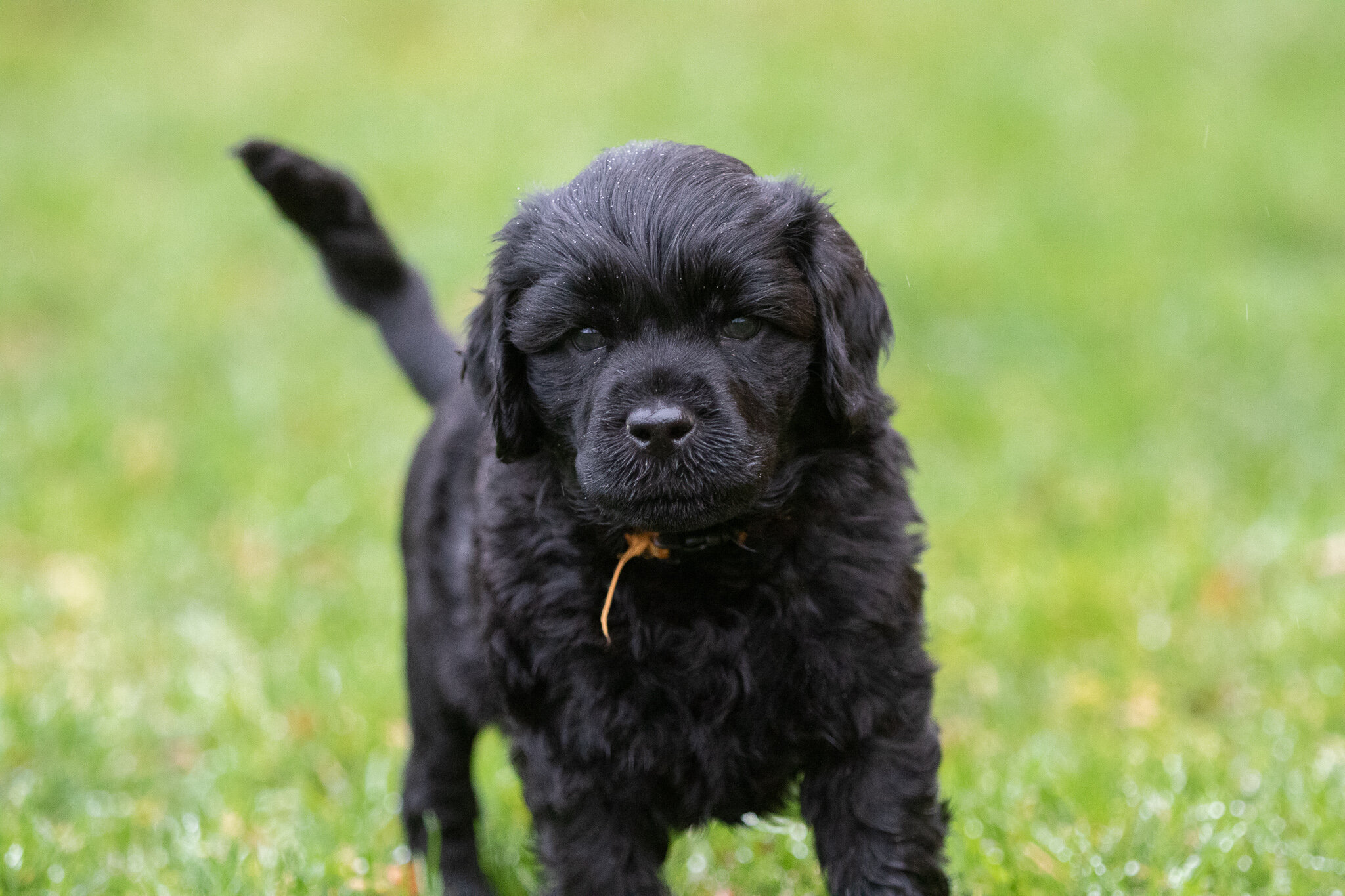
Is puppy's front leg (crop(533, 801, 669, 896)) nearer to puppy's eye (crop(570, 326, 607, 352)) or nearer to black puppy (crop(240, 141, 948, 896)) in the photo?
black puppy (crop(240, 141, 948, 896))

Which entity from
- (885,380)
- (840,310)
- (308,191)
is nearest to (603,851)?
(840,310)

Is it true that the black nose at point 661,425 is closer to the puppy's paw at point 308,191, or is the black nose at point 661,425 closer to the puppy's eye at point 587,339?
the puppy's eye at point 587,339

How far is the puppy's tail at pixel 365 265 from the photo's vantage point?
368cm

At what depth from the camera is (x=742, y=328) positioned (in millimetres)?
2678

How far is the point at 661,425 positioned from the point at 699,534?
317 millimetres

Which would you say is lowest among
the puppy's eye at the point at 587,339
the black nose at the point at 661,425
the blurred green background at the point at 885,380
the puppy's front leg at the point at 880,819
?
the blurred green background at the point at 885,380

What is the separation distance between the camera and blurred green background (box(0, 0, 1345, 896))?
12.4 ft

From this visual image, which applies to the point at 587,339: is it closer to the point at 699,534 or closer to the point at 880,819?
the point at 699,534

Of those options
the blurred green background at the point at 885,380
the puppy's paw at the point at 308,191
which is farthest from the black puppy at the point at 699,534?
the puppy's paw at the point at 308,191

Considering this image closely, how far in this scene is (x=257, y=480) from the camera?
21.5 ft

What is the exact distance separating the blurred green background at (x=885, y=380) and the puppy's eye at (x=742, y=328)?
1121 millimetres

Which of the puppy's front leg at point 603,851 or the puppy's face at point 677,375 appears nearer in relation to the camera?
the puppy's face at point 677,375

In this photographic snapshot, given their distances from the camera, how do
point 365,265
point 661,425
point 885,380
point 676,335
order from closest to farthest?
point 661,425 → point 676,335 → point 365,265 → point 885,380

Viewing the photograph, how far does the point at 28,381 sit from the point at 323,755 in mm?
4205
